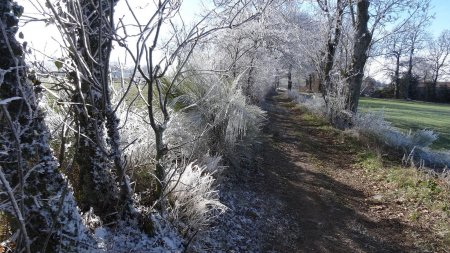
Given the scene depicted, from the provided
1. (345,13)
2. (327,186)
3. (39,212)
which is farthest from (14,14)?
(345,13)

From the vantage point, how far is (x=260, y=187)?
6141mm

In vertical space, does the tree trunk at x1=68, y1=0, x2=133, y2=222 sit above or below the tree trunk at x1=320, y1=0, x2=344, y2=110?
below

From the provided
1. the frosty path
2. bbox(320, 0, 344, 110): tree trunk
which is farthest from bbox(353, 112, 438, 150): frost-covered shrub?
bbox(320, 0, 344, 110): tree trunk

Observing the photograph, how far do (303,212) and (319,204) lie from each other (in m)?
0.51

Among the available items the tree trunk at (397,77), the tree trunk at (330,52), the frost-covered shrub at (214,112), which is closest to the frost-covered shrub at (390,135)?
the tree trunk at (330,52)

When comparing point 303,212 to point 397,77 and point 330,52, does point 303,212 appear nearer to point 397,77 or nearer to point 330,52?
point 330,52

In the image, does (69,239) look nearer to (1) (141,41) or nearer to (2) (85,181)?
(2) (85,181)

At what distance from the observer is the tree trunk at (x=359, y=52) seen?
10688 millimetres

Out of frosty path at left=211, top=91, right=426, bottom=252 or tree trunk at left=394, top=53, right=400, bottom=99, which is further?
tree trunk at left=394, top=53, right=400, bottom=99

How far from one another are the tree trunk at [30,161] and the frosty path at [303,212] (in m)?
1.96

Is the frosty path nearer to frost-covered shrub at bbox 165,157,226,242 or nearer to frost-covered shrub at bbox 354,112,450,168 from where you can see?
frost-covered shrub at bbox 165,157,226,242

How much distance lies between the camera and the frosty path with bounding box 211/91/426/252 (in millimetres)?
4395

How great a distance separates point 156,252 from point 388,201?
4485 millimetres

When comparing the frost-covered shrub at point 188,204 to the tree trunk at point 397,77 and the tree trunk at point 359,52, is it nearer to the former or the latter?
the tree trunk at point 359,52
